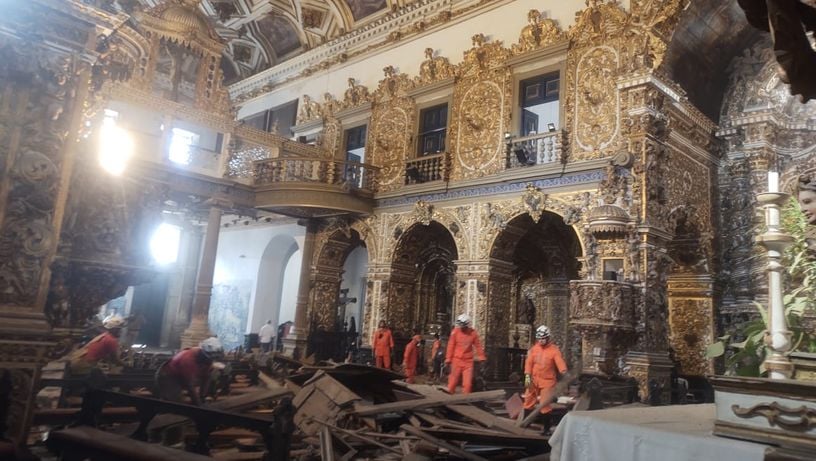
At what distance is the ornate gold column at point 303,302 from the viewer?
56.9 ft

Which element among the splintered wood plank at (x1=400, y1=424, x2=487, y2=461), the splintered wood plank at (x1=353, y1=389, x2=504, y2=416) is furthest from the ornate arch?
the splintered wood plank at (x1=400, y1=424, x2=487, y2=461)

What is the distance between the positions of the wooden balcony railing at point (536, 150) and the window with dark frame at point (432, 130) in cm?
289

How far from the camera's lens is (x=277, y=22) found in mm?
21000

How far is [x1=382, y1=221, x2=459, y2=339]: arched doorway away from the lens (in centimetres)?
1641

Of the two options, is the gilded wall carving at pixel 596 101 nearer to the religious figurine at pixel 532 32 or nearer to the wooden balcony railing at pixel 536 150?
the wooden balcony railing at pixel 536 150

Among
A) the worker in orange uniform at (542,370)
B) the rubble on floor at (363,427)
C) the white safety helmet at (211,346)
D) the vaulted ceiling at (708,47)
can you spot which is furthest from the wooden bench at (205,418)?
the vaulted ceiling at (708,47)

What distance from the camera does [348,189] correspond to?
16.3 metres

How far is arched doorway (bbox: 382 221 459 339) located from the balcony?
1795 millimetres

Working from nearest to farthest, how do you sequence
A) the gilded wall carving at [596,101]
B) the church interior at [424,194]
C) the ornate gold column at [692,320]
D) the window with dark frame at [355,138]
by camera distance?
the church interior at [424,194], the gilded wall carving at [596,101], the ornate gold column at [692,320], the window with dark frame at [355,138]

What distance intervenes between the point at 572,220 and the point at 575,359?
177 inches

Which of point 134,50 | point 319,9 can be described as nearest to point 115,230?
point 134,50

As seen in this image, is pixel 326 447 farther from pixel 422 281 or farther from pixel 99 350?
pixel 422 281

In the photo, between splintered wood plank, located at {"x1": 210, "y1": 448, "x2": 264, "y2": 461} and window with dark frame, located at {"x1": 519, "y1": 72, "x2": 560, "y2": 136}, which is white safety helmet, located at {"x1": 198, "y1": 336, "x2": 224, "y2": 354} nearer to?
splintered wood plank, located at {"x1": 210, "y1": 448, "x2": 264, "y2": 461}

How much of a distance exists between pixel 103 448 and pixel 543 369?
5.61 meters
